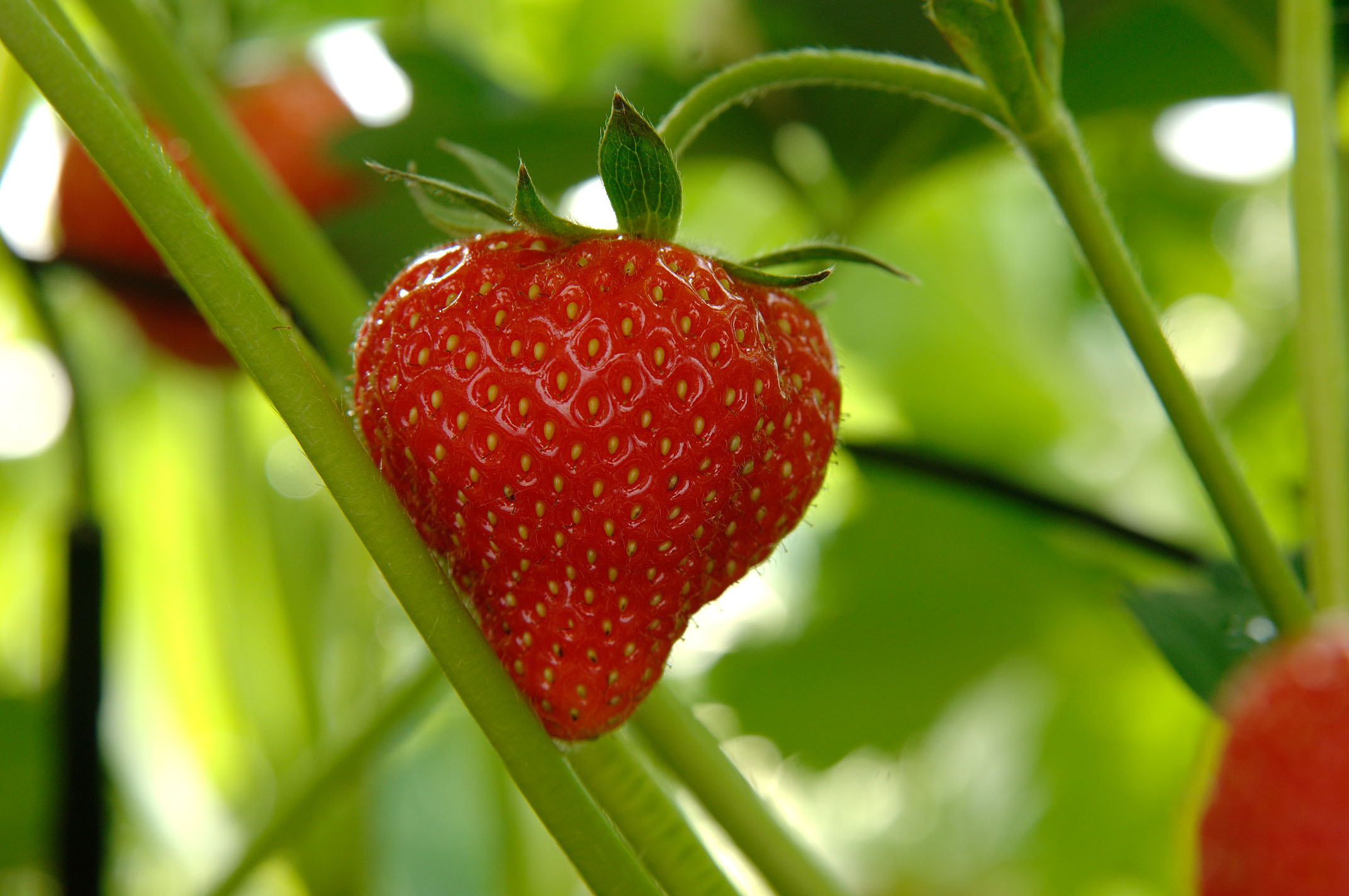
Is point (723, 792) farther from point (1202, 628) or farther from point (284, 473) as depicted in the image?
point (284, 473)

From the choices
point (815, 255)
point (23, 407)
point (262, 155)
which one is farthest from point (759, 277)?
point (23, 407)

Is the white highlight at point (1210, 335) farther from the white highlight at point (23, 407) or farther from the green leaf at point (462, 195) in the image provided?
the white highlight at point (23, 407)

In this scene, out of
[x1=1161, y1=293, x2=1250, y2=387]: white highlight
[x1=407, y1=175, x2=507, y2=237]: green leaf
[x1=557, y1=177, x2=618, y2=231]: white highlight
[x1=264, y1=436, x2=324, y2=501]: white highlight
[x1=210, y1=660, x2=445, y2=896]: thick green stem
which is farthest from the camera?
[x1=1161, y1=293, x2=1250, y2=387]: white highlight

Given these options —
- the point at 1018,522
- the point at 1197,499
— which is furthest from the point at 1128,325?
the point at 1197,499

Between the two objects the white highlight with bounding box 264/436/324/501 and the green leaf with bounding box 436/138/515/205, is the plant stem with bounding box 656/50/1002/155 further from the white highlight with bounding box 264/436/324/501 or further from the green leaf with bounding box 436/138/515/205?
the white highlight with bounding box 264/436/324/501

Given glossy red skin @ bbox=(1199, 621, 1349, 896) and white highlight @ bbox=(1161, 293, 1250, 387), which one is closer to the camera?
glossy red skin @ bbox=(1199, 621, 1349, 896)

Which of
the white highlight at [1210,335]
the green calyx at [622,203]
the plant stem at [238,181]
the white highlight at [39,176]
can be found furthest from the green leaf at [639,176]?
the white highlight at [1210,335]

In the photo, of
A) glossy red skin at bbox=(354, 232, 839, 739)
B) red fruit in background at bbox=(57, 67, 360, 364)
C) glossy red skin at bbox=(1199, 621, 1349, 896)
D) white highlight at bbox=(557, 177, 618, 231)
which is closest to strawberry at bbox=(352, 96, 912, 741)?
glossy red skin at bbox=(354, 232, 839, 739)
